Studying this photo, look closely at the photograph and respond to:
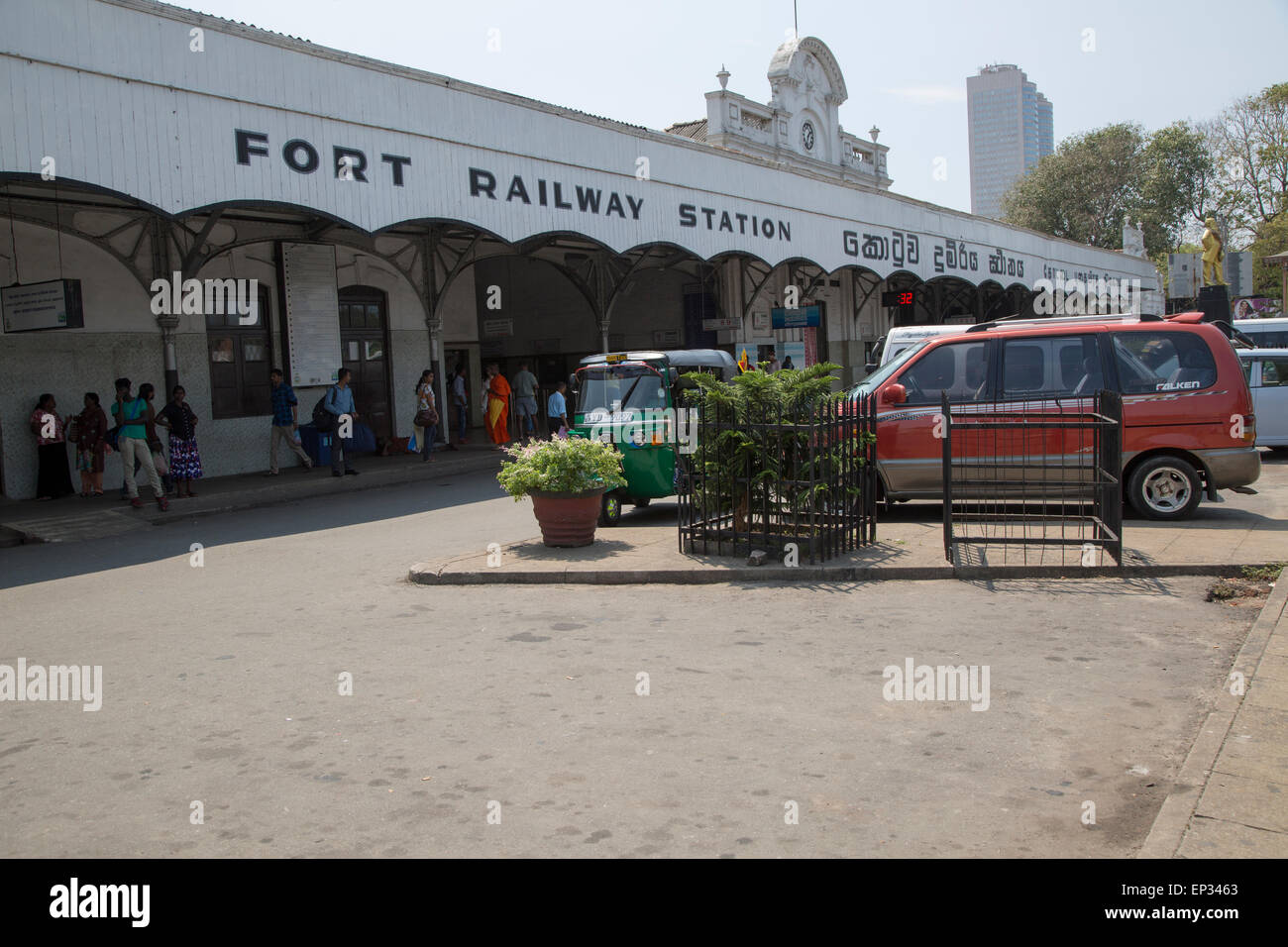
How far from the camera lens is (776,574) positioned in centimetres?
916

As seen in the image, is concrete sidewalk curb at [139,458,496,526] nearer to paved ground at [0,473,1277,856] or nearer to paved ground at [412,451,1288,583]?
paved ground at [0,473,1277,856]

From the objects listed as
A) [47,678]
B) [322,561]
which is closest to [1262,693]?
[47,678]

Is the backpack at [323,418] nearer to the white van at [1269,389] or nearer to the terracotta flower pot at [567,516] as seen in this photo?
the terracotta flower pot at [567,516]

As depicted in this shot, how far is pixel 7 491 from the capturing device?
16.1 meters

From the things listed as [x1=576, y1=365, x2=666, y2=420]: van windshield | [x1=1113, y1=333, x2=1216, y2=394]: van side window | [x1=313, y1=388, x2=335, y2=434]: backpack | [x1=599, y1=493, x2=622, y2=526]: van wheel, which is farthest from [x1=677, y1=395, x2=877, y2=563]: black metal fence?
[x1=313, y1=388, x2=335, y2=434]: backpack

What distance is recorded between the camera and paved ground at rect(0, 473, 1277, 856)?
4.20 metres

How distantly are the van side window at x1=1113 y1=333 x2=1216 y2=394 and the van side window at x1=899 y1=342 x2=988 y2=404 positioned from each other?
1.38 m

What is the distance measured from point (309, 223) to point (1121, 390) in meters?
15.0

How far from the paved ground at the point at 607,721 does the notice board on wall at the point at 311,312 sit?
1152 cm

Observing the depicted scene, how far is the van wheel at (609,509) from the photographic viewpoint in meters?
12.4

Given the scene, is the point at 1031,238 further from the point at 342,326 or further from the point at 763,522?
the point at 763,522

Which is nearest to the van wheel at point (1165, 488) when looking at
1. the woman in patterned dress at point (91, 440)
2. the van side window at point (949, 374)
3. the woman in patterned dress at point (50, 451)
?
the van side window at point (949, 374)

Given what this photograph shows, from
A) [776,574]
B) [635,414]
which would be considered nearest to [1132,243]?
[635,414]

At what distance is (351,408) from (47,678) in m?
12.5
